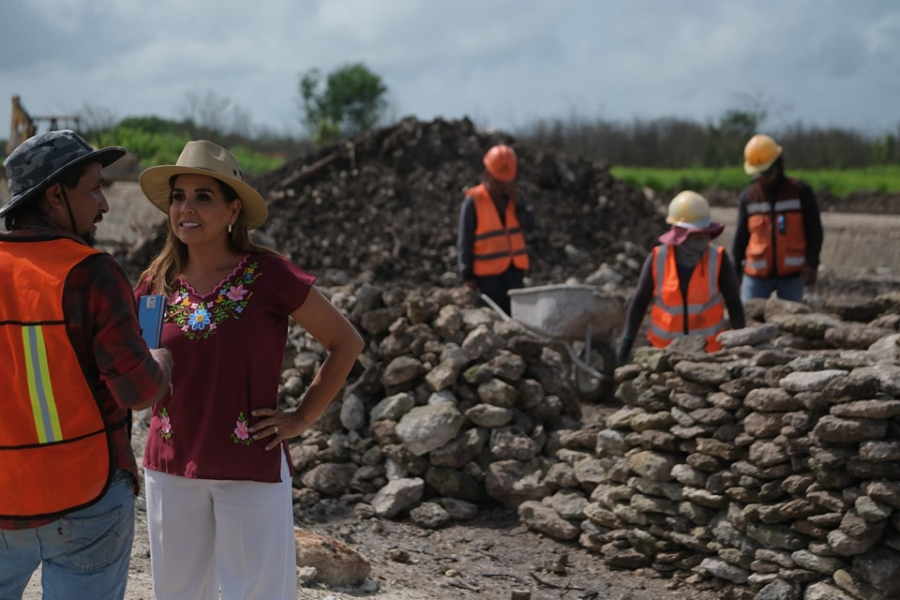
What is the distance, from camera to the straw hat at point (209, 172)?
2947 millimetres

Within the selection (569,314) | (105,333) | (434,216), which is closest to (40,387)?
(105,333)

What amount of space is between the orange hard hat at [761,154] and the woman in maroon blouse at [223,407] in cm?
521

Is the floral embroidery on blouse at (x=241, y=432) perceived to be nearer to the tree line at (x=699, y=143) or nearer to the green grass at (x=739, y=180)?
the green grass at (x=739, y=180)

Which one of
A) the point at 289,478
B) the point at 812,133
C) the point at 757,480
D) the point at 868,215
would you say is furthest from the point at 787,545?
the point at 812,133

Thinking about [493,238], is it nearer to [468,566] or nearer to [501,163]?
[501,163]

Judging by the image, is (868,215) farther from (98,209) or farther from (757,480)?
(98,209)

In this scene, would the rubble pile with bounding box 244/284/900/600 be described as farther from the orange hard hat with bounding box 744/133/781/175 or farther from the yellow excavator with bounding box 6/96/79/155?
the yellow excavator with bounding box 6/96/79/155

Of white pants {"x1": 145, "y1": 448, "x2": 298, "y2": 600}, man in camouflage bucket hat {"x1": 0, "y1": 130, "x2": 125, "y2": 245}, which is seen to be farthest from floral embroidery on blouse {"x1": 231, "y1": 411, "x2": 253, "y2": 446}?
man in camouflage bucket hat {"x1": 0, "y1": 130, "x2": 125, "y2": 245}

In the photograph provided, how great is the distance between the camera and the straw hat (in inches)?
116

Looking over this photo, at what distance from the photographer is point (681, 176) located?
2566cm

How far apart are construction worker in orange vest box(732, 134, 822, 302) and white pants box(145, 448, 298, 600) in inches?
212

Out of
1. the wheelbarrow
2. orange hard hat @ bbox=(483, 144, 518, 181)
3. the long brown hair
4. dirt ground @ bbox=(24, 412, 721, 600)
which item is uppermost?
orange hard hat @ bbox=(483, 144, 518, 181)

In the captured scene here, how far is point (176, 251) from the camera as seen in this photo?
312 centimetres

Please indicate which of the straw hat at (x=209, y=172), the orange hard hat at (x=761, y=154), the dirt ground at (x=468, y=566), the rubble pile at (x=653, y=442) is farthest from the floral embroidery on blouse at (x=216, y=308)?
the orange hard hat at (x=761, y=154)
